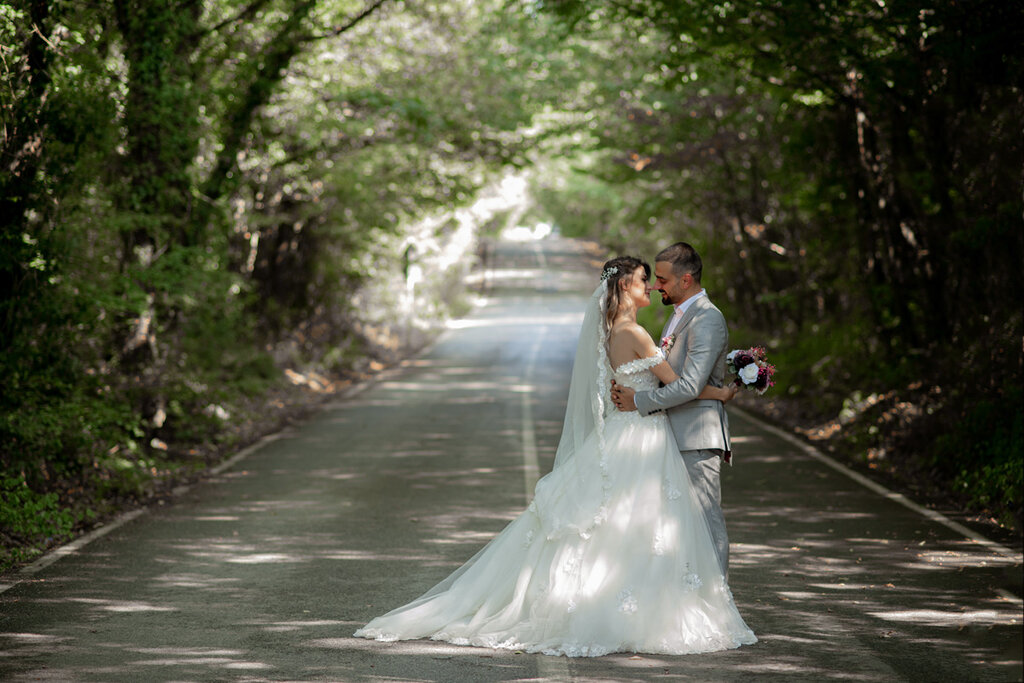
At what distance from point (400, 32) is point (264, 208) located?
14.9 ft

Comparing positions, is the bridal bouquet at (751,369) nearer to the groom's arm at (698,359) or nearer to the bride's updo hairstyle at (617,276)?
the groom's arm at (698,359)

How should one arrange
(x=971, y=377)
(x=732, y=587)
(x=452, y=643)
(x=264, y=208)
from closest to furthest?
(x=452, y=643)
(x=732, y=587)
(x=971, y=377)
(x=264, y=208)

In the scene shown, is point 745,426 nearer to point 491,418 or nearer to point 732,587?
point 491,418

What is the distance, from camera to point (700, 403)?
7.00 meters

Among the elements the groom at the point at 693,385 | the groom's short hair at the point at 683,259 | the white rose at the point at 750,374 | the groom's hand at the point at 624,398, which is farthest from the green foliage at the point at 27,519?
the white rose at the point at 750,374

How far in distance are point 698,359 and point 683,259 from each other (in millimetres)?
622

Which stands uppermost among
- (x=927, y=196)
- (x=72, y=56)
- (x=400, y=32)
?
(x=400, y=32)

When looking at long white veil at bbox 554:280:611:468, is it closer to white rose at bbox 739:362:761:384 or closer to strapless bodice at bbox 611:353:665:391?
strapless bodice at bbox 611:353:665:391

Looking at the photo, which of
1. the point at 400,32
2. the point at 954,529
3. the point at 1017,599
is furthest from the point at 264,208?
the point at 1017,599

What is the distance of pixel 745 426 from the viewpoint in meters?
18.2

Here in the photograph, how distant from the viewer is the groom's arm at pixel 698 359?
6.78m

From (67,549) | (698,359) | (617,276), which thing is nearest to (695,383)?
(698,359)

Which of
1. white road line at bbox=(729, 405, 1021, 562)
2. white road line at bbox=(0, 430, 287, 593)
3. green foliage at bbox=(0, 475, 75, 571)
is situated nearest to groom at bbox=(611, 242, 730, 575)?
white road line at bbox=(729, 405, 1021, 562)

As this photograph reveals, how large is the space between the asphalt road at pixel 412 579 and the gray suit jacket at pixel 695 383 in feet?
4.22
